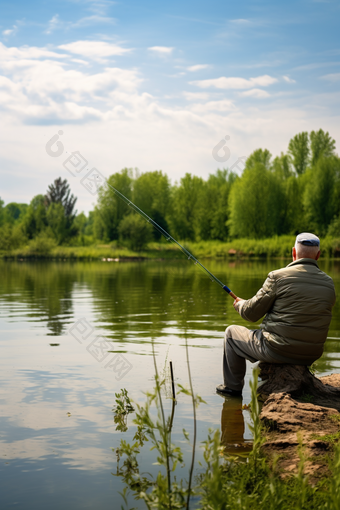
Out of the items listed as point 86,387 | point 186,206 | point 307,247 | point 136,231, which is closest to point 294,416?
point 307,247

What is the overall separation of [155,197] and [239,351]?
79.0 m

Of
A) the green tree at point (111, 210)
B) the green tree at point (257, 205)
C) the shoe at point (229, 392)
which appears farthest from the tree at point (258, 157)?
the shoe at point (229, 392)

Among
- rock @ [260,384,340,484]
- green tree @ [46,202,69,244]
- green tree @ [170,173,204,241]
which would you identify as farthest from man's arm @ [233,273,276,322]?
green tree @ [170,173,204,241]

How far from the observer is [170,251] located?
228 feet

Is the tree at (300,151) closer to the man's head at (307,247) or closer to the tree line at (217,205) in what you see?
the tree line at (217,205)

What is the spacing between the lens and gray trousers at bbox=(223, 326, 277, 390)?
568 centimetres

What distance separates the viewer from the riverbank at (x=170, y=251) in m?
61.7

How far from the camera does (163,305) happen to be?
1612 cm

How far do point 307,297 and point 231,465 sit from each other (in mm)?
1861

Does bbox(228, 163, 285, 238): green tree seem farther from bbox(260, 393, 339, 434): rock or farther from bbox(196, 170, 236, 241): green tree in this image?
bbox(260, 393, 339, 434): rock

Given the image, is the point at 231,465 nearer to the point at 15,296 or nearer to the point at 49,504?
the point at 49,504

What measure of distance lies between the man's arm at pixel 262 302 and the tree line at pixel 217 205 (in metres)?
57.7

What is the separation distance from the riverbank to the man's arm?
54218 millimetres
